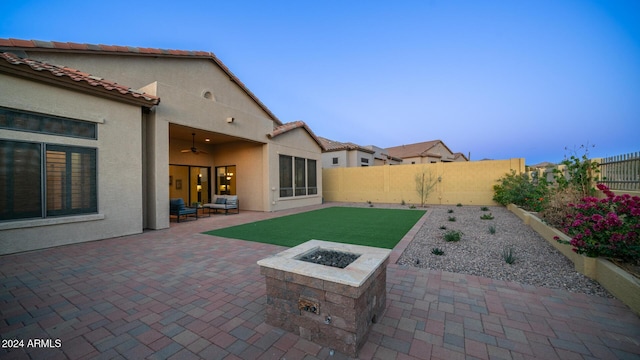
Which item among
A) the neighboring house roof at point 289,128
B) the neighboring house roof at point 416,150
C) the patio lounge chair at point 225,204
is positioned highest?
the neighboring house roof at point 416,150

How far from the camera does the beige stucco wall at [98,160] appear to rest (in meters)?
4.97

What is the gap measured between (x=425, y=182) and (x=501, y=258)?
10494 millimetres

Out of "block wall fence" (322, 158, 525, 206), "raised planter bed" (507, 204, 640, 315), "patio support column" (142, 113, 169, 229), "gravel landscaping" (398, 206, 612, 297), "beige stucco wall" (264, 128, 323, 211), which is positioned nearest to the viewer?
"raised planter bed" (507, 204, 640, 315)

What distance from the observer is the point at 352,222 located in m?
8.45

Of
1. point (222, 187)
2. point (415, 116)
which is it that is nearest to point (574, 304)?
point (222, 187)

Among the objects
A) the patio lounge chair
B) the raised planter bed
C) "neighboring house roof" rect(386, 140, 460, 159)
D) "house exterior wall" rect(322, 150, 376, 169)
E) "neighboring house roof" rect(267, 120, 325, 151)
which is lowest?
the raised planter bed

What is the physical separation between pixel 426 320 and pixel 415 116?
32457 millimetres

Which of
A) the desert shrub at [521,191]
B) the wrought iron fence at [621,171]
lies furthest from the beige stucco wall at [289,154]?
the wrought iron fence at [621,171]

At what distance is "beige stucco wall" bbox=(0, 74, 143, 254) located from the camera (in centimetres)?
497

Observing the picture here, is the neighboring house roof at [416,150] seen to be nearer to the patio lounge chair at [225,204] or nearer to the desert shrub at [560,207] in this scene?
the desert shrub at [560,207]

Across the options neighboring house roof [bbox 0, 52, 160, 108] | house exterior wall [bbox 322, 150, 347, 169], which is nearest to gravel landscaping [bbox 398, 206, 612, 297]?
neighboring house roof [bbox 0, 52, 160, 108]

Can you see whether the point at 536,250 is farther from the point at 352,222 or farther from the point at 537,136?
the point at 537,136

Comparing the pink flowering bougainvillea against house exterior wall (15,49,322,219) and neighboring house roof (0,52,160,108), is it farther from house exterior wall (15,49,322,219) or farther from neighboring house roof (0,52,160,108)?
neighboring house roof (0,52,160,108)

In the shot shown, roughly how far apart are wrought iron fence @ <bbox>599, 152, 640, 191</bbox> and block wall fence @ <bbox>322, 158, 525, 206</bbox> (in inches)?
239
